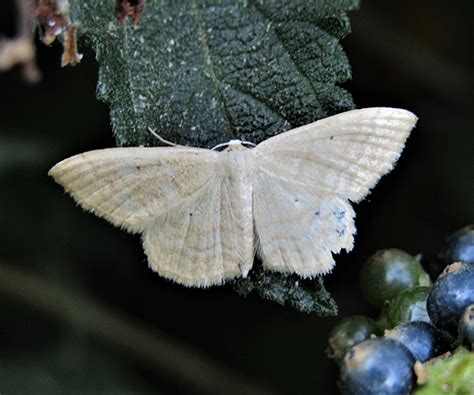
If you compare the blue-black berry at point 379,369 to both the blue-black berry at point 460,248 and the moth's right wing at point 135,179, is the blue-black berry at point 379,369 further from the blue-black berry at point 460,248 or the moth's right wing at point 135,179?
the moth's right wing at point 135,179

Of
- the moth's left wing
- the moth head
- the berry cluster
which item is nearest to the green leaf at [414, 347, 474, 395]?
the berry cluster

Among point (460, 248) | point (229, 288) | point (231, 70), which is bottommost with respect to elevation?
point (229, 288)

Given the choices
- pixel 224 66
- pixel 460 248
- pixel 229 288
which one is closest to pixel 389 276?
pixel 460 248

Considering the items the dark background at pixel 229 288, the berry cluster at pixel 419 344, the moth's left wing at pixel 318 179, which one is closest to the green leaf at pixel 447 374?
the berry cluster at pixel 419 344

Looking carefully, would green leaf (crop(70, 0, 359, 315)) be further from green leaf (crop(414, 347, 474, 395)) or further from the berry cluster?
green leaf (crop(414, 347, 474, 395))

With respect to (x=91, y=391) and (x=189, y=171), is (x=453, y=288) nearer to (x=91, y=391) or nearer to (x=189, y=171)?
(x=189, y=171)

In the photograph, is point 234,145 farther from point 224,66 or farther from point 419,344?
point 419,344
